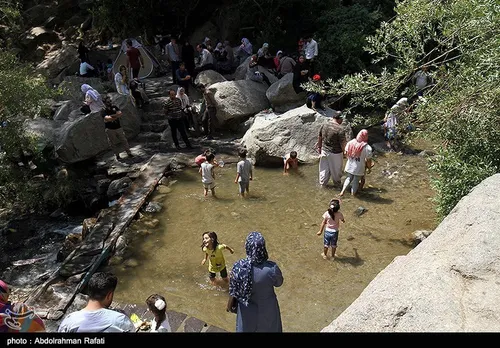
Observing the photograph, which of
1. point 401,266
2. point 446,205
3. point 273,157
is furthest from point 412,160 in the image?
point 401,266

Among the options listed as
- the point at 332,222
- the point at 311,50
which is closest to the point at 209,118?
the point at 311,50

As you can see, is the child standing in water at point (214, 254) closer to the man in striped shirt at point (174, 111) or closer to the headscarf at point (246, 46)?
the man in striped shirt at point (174, 111)

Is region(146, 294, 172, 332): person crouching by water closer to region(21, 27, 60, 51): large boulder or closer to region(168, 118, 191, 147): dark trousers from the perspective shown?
region(168, 118, 191, 147): dark trousers

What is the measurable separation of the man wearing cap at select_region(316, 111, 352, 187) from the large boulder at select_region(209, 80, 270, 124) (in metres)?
Answer: 4.16

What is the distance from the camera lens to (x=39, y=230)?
10.4 meters

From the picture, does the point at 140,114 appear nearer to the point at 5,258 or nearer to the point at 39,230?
the point at 39,230

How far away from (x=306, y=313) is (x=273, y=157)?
5.44 meters

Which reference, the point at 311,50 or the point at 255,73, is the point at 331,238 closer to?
the point at 311,50

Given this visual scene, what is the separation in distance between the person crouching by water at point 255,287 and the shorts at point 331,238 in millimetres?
2739

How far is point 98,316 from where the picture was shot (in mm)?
3285

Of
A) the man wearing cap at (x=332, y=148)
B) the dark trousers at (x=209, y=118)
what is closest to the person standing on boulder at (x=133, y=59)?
the dark trousers at (x=209, y=118)

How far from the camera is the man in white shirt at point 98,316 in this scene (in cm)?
322

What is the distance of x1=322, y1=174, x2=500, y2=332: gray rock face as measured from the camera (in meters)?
3.82

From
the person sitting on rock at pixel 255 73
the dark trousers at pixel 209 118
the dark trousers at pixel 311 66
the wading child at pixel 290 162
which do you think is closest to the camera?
the wading child at pixel 290 162
